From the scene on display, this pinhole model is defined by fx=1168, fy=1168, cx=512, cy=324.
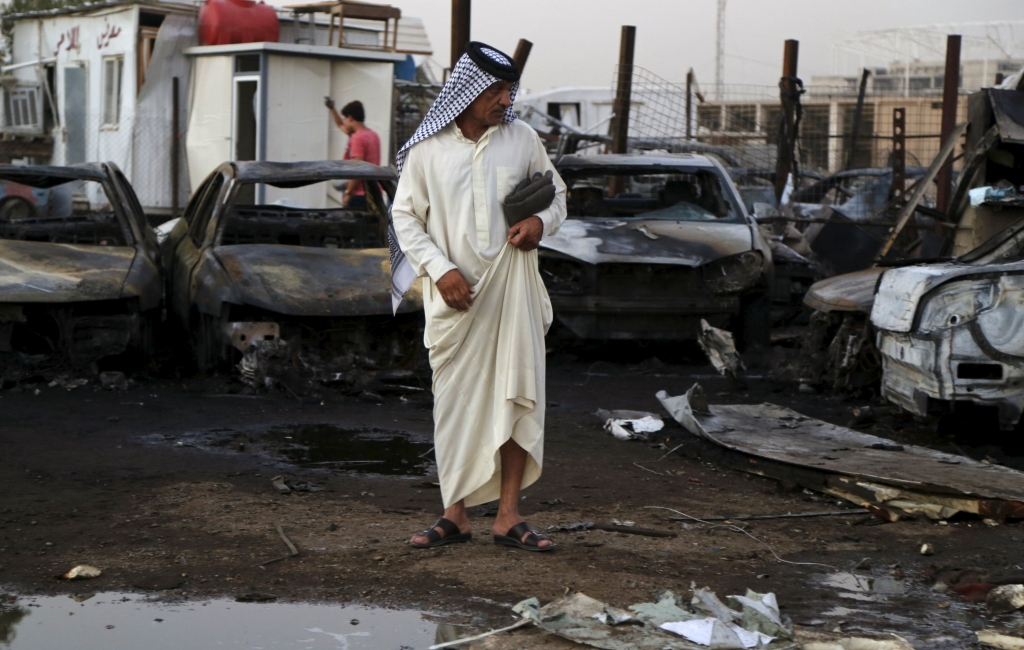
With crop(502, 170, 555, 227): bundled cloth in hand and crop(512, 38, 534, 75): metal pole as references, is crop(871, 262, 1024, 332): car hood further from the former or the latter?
crop(512, 38, 534, 75): metal pole

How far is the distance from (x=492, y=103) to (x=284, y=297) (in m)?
3.51

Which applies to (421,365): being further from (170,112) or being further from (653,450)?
(170,112)

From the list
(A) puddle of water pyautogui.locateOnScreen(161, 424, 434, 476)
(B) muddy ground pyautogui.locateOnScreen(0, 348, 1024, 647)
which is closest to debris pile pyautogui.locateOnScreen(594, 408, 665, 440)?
(B) muddy ground pyautogui.locateOnScreen(0, 348, 1024, 647)

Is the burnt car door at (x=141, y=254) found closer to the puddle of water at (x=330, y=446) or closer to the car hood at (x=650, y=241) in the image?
the puddle of water at (x=330, y=446)

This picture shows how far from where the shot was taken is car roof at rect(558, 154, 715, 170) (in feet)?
30.6

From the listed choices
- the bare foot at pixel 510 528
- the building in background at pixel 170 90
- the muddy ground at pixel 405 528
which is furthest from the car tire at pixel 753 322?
the building in background at pixel 170 90

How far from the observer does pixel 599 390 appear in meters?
7.89

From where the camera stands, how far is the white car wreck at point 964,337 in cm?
545

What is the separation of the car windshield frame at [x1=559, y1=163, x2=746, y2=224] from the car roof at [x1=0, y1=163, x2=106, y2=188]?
3.57 m

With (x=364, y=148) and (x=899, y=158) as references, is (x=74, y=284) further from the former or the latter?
(x=899, y=158)

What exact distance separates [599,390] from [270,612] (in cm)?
466

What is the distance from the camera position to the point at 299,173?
8.16 m

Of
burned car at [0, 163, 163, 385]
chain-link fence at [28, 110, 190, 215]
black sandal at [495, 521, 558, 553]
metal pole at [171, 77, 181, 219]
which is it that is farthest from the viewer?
chain-link fence at [28, 110, 190, 215]

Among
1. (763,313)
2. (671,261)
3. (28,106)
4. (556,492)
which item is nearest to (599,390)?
(671,261)
